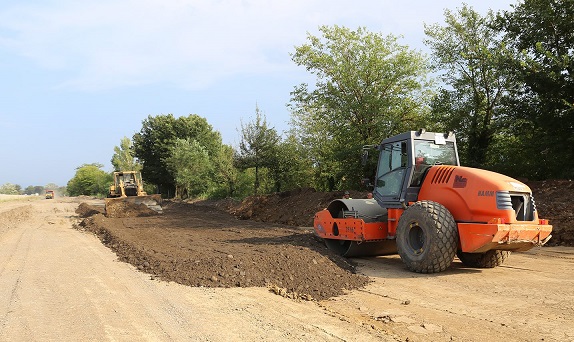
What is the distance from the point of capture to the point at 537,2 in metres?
15.9

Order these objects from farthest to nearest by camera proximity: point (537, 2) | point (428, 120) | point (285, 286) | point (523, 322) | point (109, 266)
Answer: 1. point (428, 120)
2. point (537, 2)
3. point (109, 266)
4. point (285, 286)
5. point (523, 322)

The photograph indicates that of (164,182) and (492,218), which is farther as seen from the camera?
(164,182)

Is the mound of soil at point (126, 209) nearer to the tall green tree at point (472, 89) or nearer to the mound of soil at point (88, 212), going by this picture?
the mound of soil at point (88, 212)

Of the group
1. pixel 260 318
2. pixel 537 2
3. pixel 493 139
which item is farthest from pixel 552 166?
pixel 260 318

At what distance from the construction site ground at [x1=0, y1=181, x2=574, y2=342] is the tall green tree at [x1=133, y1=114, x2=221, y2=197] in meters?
40.2

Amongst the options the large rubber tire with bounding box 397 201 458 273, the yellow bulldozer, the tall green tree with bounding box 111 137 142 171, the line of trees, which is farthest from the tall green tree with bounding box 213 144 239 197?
the tall green tree with bounding box 111 137 142 171

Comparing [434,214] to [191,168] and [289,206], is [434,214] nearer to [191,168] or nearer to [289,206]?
[289,206]

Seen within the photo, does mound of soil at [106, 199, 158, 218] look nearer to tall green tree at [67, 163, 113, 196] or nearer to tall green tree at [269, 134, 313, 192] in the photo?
tall green tree at [269, 134, 313, 192]

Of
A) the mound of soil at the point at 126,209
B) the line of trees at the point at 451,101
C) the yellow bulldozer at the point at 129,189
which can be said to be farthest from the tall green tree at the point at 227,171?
the mound of soil at the point at 126,209

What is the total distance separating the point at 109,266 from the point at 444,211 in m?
6.75

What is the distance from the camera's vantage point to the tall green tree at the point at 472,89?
1777cm

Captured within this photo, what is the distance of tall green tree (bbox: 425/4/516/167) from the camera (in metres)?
17.8

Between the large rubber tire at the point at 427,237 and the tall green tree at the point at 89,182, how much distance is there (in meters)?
85.2

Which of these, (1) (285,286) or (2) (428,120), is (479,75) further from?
(1) (285,286)
